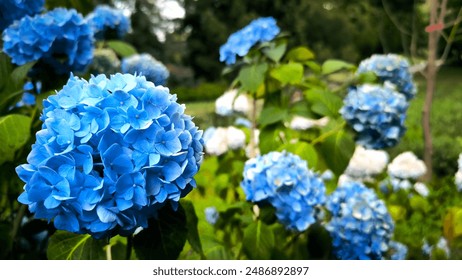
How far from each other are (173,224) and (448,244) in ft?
3.91

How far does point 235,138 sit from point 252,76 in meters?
0.70

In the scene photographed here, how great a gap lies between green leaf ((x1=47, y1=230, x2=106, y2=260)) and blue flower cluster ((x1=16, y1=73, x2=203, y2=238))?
154mm

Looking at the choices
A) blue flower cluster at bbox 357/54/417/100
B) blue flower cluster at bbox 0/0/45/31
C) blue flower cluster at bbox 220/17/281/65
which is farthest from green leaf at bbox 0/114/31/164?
blue flower cluster at bbox 357/54/417/100

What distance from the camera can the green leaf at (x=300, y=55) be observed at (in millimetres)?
1691

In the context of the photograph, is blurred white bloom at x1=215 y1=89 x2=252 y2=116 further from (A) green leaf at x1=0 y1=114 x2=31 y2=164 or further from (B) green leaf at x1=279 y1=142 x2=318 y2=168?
(A) green leaf at x1=0 y1=114 x2=31 y2=164

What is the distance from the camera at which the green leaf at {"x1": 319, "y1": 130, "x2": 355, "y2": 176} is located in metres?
1.53

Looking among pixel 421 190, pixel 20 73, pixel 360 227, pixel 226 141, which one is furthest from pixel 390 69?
pixel 20 73

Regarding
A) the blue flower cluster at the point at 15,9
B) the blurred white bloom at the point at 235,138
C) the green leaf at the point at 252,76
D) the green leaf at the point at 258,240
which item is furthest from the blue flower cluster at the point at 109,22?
the green leaf at the point at 258,240

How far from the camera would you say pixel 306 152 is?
61.2 inches

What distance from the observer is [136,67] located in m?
2.29

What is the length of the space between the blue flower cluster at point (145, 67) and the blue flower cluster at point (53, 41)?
2.80ft

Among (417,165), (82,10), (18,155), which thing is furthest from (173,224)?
(417,165)

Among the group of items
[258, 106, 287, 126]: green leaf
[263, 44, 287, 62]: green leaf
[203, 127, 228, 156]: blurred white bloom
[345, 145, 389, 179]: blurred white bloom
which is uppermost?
[263, 44, 287, 62]: green leaf
